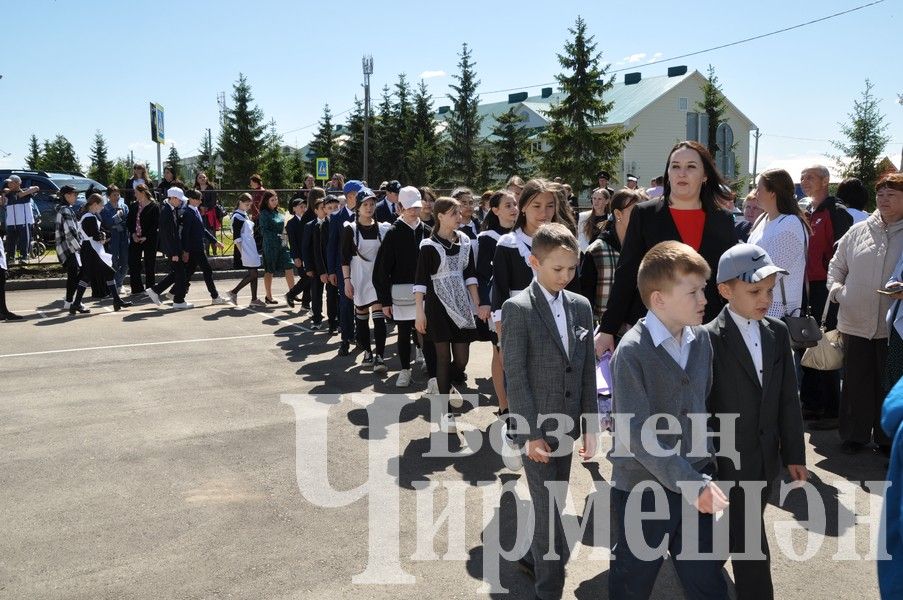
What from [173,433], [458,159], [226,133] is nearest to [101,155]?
[226,133]

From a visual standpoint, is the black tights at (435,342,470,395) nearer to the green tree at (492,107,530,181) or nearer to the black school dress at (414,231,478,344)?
the black school dress at (414,231,478,344)

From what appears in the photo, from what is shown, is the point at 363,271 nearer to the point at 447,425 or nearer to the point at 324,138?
the point at 447,425

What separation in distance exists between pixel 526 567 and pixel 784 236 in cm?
310

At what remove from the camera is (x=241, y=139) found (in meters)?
57.1

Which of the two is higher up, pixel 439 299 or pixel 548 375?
pixel 439 299

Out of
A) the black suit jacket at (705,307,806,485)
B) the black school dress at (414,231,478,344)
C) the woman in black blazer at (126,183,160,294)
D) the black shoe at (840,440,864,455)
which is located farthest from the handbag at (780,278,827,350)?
the woman in black blazer at (126,183,160,294)

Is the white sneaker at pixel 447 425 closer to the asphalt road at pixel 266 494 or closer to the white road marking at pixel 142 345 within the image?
the asphalt road at pixel 266 494

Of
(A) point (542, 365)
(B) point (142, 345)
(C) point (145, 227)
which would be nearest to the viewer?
(A) point (542, 365)

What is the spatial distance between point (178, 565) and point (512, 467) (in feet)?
7.77

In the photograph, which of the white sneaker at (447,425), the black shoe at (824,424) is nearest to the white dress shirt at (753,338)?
the white sneaker at (447,425)

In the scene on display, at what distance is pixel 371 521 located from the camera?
4.56m

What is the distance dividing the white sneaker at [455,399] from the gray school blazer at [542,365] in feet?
10.9

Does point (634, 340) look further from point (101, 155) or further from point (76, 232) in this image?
point (101, 155)

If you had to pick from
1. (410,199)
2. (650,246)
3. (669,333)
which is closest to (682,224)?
(650,246)
